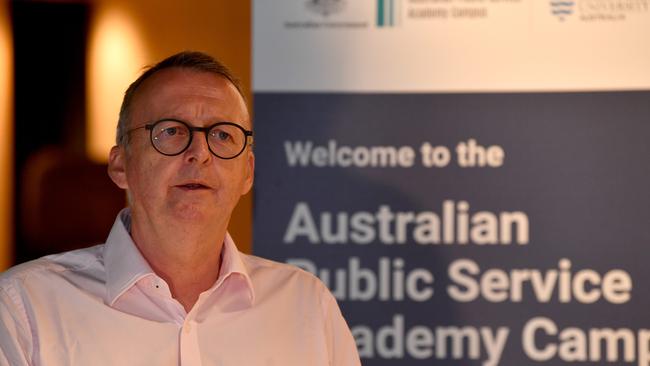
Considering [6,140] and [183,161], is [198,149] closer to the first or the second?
[183,161]

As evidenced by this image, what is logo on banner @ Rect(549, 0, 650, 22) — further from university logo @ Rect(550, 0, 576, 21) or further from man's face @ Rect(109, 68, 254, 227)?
man's face @ Rect(109, 68, 254, 227)

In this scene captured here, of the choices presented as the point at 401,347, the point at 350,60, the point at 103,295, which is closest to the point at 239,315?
the point at 103,295

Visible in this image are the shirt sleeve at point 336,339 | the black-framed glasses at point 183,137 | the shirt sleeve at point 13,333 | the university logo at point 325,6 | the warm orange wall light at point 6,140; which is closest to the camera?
the shirt sleeve at point 13,333

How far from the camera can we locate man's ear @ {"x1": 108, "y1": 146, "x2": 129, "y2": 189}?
232 centimetres

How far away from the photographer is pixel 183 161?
2.15 m

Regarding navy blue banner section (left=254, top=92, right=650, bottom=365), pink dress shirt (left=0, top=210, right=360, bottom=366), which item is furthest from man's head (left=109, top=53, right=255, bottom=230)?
navy blue banner section (left=254, top=92, right=650, bottom=365)

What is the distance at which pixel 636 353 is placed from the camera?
303 cm

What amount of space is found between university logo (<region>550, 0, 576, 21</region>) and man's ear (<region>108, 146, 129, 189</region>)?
163 centimetres

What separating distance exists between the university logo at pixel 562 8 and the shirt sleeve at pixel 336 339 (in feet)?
4.46

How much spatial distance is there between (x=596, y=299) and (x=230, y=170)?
59.5 inches

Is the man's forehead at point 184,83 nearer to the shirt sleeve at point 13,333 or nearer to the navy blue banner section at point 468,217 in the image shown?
the shirt sleeve at point 13,333

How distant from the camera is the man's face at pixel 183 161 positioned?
2.15m

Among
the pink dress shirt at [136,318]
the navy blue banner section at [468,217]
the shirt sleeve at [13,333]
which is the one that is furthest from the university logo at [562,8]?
the shirt sleeve at [13,333]

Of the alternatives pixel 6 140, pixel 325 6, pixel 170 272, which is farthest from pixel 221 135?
pixel 6 140
